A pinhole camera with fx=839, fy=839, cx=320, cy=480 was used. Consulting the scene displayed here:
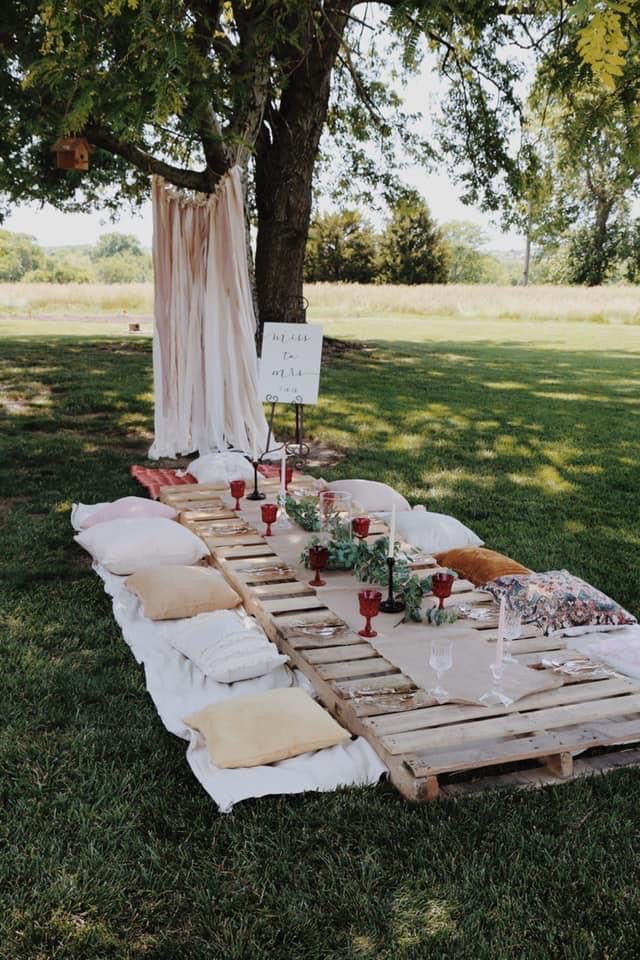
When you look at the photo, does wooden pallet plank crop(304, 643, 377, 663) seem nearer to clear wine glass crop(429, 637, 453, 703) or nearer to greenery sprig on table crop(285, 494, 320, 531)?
clear wine glass crop(429, 637, 453, 703)

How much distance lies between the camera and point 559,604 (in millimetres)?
3896

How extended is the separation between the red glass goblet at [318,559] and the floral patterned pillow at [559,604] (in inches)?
33.4

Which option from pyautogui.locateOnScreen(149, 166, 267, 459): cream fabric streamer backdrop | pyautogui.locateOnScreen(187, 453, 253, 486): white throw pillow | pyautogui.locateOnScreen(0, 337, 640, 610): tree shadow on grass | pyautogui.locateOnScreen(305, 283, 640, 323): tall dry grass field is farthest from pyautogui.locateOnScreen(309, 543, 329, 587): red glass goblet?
pyautogui.locateOnScreen(305, 283, 640, 323): tall dry grass field

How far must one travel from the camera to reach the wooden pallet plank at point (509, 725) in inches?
110

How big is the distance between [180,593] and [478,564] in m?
1.57

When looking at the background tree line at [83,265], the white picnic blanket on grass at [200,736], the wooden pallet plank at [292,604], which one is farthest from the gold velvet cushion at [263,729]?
the background tree line at [83,265]

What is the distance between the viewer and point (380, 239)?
37094 millimetres

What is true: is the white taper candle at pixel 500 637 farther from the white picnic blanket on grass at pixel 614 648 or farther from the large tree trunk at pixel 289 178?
the large tree trunk at pixel 289 178

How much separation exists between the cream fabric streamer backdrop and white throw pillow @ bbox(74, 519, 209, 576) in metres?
2.67

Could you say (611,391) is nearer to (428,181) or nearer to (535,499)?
(428,181)

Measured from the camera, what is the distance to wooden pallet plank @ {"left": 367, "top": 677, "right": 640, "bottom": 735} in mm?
2893

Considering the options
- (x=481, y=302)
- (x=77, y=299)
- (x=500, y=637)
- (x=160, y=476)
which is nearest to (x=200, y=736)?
(x=500, y=637)

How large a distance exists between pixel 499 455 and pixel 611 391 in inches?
179

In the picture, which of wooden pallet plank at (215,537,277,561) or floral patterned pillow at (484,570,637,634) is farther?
wooden pallet plank at (215,537,277,561)
